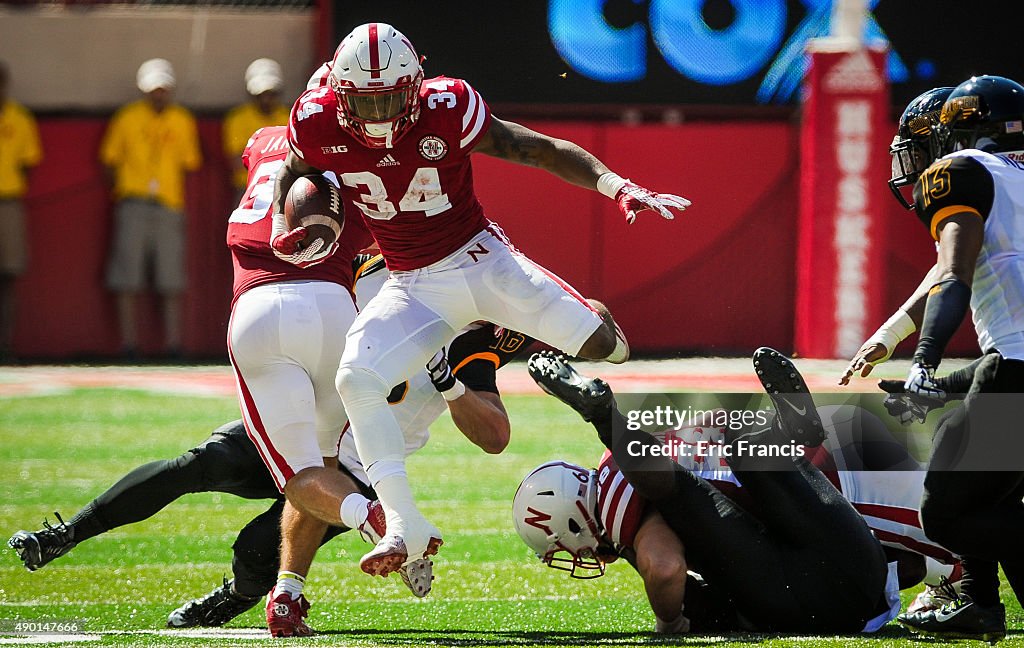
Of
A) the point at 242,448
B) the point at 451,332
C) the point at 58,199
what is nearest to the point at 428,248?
the point at 451,332

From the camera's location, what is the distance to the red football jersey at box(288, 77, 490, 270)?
3.87 metres

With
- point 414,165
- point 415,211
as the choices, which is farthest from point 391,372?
point 414,165

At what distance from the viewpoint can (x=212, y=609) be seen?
13.1 ft

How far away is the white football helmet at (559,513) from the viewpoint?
367 centimetres

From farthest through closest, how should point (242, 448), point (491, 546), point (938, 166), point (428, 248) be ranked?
1. point (491, 546)
2. point (242, 448)
3. point (428, 248)
4. point (938, 166)

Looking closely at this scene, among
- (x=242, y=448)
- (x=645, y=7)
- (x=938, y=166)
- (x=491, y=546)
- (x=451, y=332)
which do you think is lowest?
(x=491, y=546)

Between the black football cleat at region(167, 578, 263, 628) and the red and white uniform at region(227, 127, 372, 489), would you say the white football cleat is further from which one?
the black football cleat at region(167, 578, 263, 628)

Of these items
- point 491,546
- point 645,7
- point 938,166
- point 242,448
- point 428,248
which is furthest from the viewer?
point 645,7

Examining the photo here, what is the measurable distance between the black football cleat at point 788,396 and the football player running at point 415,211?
49 centimetres

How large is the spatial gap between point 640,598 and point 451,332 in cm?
105

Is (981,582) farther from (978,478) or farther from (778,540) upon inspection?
(778,540)

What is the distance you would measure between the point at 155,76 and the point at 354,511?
7.07 m

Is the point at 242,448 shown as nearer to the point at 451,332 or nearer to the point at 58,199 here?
the point at 451,332

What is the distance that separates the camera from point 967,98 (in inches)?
145
